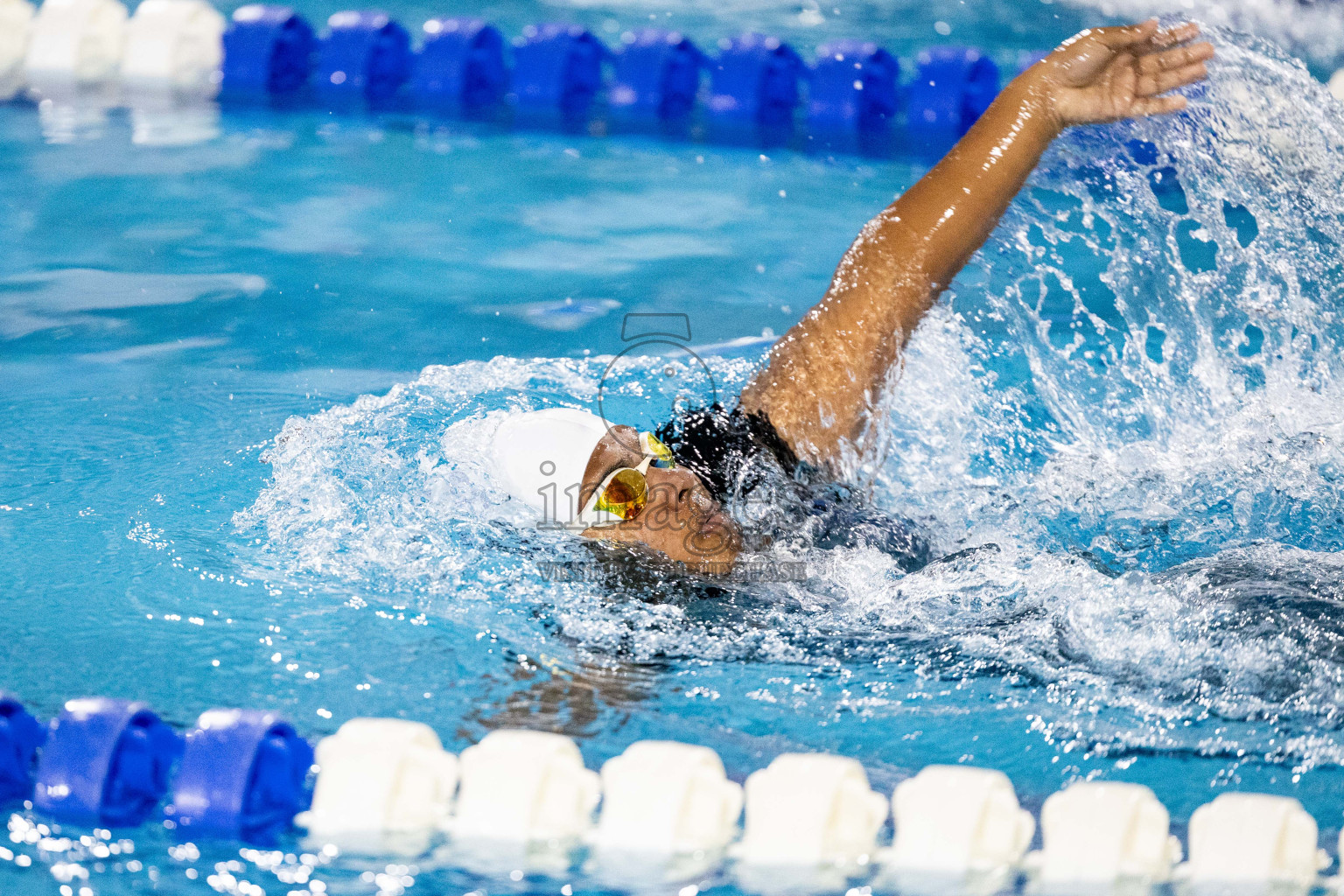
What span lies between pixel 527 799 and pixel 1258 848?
3.67 ft

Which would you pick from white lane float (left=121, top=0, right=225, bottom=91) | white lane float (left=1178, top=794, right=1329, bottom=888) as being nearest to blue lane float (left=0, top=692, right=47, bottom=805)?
white lane float (left=1178, top=794, right=1329, bottom=888)

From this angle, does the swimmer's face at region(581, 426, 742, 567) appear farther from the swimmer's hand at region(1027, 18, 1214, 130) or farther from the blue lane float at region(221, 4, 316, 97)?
the blue lane float at region(221, 4, 316, 97)

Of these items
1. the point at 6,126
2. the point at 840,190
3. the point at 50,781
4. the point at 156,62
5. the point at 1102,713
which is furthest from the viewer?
the point at 156,62

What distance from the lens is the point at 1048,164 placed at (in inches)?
113

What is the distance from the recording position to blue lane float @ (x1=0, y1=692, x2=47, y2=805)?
2098 mm

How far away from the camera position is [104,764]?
→ 205 centimetres

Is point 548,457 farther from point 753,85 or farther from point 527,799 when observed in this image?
point 753,85

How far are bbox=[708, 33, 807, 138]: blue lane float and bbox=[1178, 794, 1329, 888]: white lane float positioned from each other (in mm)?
4659

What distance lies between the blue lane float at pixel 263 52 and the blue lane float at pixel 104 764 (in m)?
4.96

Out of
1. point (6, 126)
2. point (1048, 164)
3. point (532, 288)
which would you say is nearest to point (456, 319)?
point (532, 288)

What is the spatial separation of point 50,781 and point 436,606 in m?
0.84

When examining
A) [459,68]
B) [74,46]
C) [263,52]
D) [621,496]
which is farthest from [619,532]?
[74,46]

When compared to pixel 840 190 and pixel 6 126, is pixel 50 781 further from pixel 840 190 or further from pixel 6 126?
pixel 6 126

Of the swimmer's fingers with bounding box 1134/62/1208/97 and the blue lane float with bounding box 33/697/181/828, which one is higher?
the swimmer's fingers with bounding box 1134/62/1208/97
